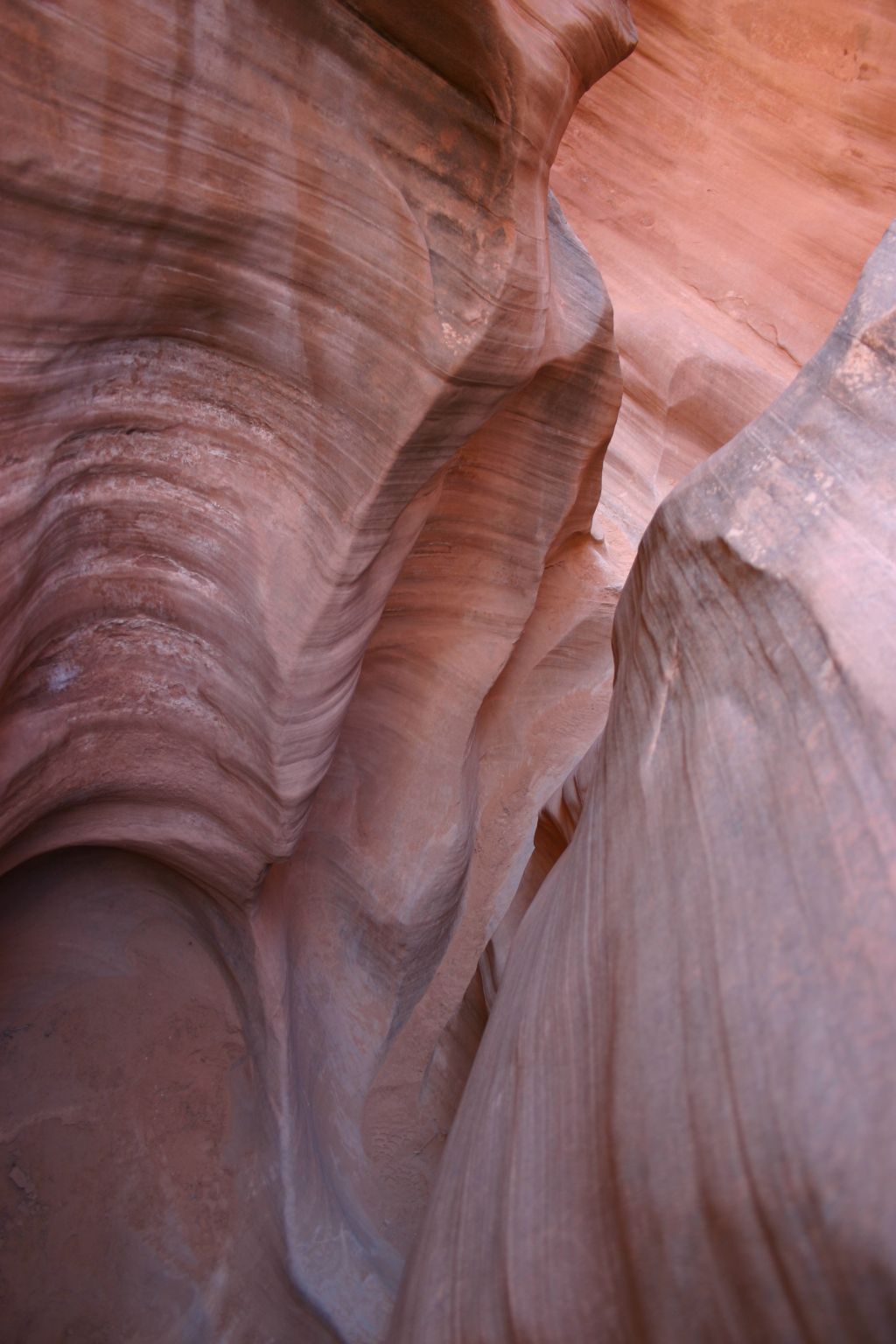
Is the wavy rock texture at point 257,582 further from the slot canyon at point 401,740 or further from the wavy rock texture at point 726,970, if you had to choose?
the wavy rock texture at point 726,970

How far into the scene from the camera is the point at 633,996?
4.75 ft

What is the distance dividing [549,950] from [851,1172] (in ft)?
2.47

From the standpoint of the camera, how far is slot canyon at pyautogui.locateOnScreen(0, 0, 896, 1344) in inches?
51.6

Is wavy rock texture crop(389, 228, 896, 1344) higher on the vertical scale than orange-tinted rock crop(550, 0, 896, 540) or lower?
lower

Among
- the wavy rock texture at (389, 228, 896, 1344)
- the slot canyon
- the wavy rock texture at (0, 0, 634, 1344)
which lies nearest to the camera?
the wavy rock texture at (389, 228, 896, 1344)

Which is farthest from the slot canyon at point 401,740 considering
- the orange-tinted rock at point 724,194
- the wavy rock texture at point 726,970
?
the orange-tinted rock at point 724,194

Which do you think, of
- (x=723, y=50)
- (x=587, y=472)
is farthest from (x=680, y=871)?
(x=723, y=50)

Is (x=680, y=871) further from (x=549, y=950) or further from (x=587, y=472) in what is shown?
(x=587, y=472)

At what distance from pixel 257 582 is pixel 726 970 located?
148 centimetres

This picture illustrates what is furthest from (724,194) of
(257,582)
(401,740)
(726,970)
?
(726,970)

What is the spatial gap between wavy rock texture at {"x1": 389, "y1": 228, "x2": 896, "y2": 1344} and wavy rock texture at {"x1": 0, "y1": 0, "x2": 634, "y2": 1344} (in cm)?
82

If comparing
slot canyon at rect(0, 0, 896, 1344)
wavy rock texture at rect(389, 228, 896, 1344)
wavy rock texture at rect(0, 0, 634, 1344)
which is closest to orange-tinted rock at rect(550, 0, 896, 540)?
slot canyon at rect(0, 0, 896, 1344)

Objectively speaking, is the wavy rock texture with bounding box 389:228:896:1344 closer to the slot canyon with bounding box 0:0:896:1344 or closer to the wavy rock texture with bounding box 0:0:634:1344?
the slot canyon with bounding box 0:0:896:1344

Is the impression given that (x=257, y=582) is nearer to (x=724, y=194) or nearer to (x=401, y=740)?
(x=401, y=740)
